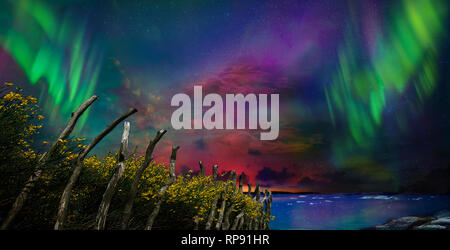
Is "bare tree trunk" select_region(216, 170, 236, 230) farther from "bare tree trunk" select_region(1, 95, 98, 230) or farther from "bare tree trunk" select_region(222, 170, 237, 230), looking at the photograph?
"bare tree trunk" select_region(1, 95, 98, 230)

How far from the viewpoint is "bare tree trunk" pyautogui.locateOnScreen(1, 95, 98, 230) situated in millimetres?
4305

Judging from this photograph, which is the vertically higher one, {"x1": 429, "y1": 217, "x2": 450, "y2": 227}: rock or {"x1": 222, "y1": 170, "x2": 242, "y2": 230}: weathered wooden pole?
{"x1": 222, "y1": 170, "x2": 242, "y2": 230}: weathered wooden pole

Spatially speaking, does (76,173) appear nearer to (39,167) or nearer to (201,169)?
(39,167)

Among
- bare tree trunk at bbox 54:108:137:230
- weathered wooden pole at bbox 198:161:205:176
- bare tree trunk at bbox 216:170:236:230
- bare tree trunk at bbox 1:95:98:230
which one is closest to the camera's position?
→ bare tree trunk at bbox 1:95:98:230

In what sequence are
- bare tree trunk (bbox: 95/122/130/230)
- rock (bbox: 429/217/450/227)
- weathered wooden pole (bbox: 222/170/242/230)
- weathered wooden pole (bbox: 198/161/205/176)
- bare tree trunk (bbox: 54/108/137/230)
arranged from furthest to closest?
rock (bbox: 429/217/450/227), weathered wooden pole (bbox: 198/161/205/176), weathered wooden pole (bbox: 222/170/242/230), bare tree trunk (bbox: 95/122/130/230), bare tree trunk (bbox: 54/108/137/230)

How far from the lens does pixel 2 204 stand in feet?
14.9

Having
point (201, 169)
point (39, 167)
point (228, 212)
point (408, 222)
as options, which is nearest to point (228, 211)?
point (228, 212)

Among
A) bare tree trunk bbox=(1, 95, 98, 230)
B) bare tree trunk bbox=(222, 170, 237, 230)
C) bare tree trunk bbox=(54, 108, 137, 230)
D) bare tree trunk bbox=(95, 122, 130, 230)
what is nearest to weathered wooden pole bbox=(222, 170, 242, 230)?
bare tree trunk bbox=(222, 170, 237, 230)

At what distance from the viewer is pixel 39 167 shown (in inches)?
181

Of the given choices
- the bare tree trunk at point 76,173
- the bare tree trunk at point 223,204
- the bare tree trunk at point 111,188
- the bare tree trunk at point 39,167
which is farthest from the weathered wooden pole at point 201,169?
the bare tree trunk at point 39,167
